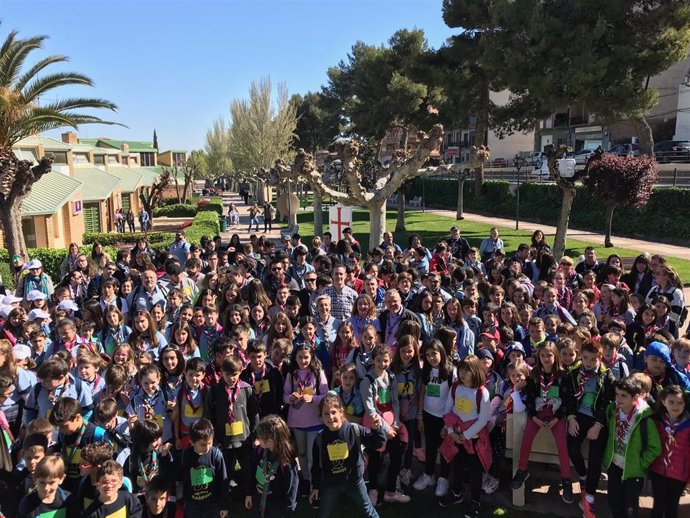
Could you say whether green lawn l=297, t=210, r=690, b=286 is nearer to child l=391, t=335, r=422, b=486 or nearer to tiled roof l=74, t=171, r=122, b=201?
tiled roof l=74, t=171, r=122, b=201

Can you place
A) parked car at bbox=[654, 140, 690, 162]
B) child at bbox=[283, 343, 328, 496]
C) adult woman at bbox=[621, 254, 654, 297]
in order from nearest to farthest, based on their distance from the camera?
child at bbox=[283, 343, 328, 496]
adult woman at bbox=[621, 254, 654, 297]
parked car at bbox=[654, 140, 690, 162]

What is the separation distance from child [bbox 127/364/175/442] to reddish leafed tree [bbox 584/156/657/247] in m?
16.3

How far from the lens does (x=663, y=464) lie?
13.2 ft

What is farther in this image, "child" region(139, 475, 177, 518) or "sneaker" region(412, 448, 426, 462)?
"sneaker" region(412, 448, 426, 462)

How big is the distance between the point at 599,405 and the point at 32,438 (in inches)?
174

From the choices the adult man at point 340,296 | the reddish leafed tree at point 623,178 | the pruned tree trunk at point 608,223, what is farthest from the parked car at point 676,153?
the adult man at point 340,296

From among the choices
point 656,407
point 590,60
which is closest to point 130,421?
point 656,407

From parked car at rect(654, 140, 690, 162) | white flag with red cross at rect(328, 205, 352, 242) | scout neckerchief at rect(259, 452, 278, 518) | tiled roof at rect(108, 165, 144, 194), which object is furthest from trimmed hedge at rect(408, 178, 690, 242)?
tiled roof at rect(108, 165, 144, 194)

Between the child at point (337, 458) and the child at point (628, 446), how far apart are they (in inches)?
78.5

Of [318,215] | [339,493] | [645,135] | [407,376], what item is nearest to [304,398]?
[339,493]

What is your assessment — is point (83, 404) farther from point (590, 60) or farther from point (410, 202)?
point (410, 202)

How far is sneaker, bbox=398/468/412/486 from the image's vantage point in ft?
16.6

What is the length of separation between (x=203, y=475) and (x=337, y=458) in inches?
39.1

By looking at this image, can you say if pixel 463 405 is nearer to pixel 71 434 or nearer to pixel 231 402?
pixel 231 402
